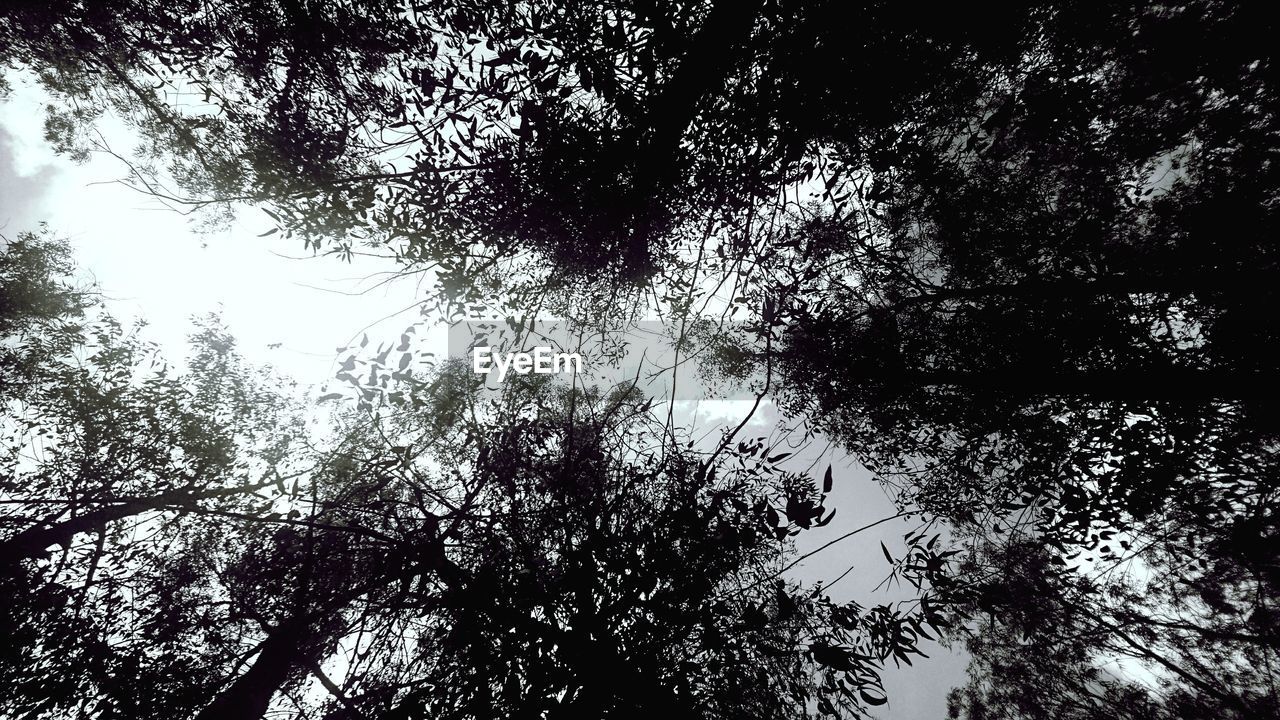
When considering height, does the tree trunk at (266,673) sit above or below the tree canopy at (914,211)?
below

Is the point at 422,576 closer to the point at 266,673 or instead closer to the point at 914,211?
the point at 266,673

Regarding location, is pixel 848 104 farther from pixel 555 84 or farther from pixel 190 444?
pixel 190 444

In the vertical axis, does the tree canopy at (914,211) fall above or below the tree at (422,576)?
above

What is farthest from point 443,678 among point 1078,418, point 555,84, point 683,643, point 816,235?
point 1078,418

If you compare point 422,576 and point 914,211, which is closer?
point 422,576

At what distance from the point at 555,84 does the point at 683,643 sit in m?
6.95

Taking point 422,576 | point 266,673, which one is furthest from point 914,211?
point 266,673

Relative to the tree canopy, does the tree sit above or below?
below

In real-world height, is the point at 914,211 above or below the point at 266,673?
above

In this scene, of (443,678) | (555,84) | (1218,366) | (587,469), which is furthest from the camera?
(1218,366)

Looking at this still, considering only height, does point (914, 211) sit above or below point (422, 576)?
above

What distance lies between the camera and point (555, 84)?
518 cm

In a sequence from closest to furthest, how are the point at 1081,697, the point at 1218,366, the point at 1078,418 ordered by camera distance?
the point at 1218,366
the point at 1078,418
the point at 1081,697

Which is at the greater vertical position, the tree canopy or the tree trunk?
the tree canopy
